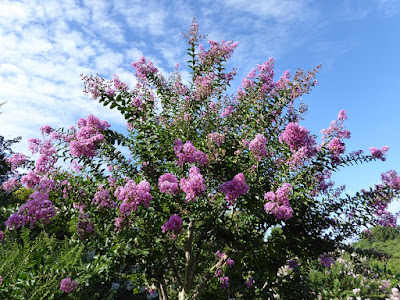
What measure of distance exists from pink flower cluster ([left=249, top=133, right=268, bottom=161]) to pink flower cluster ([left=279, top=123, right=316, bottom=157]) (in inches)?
13.5

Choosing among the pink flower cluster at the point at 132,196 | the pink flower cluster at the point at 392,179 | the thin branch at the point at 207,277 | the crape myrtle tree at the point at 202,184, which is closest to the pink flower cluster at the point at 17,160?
the crape myrtle tree at the point at 202,184

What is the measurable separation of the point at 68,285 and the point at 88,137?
5.13 ft

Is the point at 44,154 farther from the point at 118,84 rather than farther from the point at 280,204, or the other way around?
the point at 280,204

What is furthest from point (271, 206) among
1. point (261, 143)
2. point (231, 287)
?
point (231, 287)

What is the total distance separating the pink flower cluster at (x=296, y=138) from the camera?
128 inches

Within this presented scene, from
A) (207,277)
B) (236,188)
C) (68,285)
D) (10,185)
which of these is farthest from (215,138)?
(10,185)

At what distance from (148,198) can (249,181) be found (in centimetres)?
119

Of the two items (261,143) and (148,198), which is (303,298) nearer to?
(261,143)

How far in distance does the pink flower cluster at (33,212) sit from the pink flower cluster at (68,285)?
30.9 inches

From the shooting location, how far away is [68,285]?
2891 millimetres

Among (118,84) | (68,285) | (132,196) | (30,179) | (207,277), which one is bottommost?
(68,285)

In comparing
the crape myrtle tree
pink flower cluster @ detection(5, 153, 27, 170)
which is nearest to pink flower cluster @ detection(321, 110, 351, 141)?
the crape myrtle tree

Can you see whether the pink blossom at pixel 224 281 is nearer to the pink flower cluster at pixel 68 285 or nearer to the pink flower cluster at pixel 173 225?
the pink flower cluster at pixel 173 225

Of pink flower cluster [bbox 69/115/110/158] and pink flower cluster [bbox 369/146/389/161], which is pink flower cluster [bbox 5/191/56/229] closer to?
pink flower cluster [bbox 69/115/110/158]
